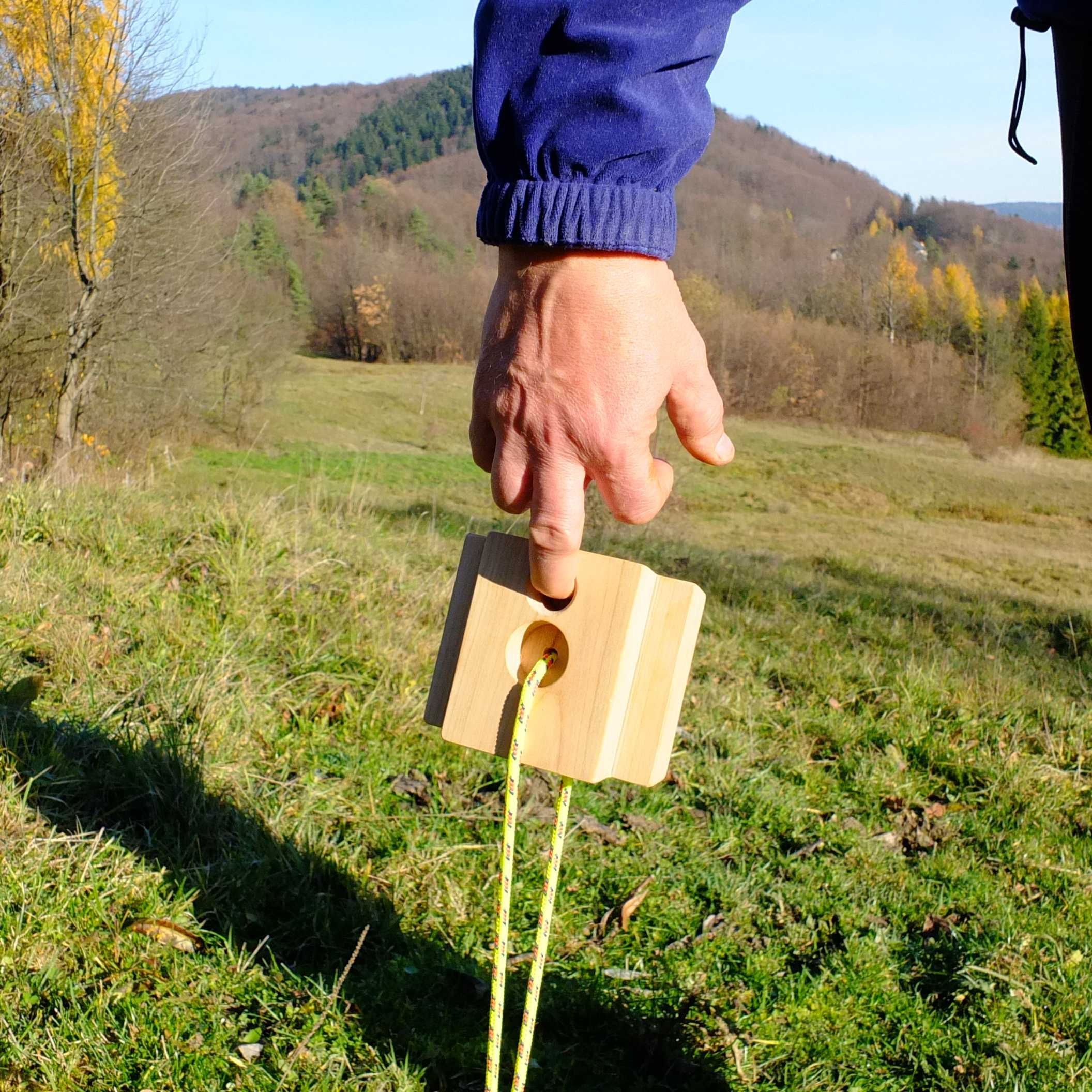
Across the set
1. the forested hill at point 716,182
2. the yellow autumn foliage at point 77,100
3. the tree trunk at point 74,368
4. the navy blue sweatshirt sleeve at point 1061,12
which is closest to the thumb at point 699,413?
the navy blue sweatshirt sleeve at point 1061,12

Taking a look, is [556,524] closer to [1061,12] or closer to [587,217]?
[587,217]

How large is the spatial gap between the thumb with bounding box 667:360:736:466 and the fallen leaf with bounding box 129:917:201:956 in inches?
69.0

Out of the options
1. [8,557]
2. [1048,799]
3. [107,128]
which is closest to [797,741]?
[1048,799]

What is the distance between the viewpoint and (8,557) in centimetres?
396

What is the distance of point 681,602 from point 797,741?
259 cm

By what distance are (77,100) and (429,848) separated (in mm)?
18208

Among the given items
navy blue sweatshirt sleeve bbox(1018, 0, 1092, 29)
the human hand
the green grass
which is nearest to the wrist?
the human hand

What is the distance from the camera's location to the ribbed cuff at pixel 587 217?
3.86ft

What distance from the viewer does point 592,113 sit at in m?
1.20

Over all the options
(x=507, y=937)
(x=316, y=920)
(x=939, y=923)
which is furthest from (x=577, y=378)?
(x=939, y=923)

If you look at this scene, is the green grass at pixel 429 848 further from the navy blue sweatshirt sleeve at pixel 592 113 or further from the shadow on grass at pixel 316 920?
the navy blue sweatshirt sleeve at pixel 592 113

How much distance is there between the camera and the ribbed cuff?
1.18 m

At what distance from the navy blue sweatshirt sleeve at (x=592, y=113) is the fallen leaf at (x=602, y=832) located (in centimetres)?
220

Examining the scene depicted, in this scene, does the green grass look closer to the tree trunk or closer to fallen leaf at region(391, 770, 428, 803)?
fallen leaf at region(391, 770, 428, 803)
